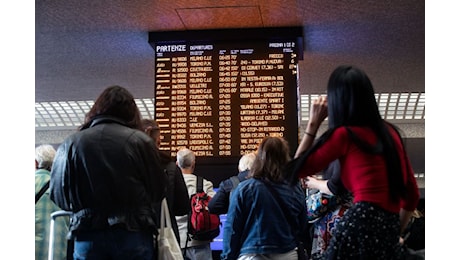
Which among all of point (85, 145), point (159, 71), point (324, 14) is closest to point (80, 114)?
point (159, 71)

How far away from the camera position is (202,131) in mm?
7148

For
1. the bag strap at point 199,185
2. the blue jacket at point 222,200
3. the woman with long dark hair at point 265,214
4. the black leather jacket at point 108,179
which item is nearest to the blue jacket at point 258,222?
the woman with long dark hair at point 265,214

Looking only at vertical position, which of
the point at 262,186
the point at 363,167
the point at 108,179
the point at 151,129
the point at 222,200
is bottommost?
the point at 222,200

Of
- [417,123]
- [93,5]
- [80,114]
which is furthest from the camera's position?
[417,123]

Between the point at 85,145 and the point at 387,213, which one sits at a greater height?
the point at 85,145

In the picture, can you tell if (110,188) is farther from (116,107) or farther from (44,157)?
(44,157)

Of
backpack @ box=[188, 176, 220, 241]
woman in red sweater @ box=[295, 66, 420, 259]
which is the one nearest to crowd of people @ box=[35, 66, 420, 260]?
woman in red sweater @ box=[295, 66, 420, 259]

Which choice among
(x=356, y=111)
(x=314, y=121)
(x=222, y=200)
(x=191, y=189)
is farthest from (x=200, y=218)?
(x=356, y=111)

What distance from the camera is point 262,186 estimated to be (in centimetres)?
371

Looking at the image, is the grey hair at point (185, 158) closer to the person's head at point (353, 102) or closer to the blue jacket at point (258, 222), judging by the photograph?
the blue jacket at point (258, 222)

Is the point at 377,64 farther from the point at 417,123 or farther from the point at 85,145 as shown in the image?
the point at 417,123

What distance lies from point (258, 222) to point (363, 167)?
152 centimetres

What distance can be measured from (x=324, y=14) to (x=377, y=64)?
2.76 m

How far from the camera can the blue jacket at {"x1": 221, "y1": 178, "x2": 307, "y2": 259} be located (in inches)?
144
